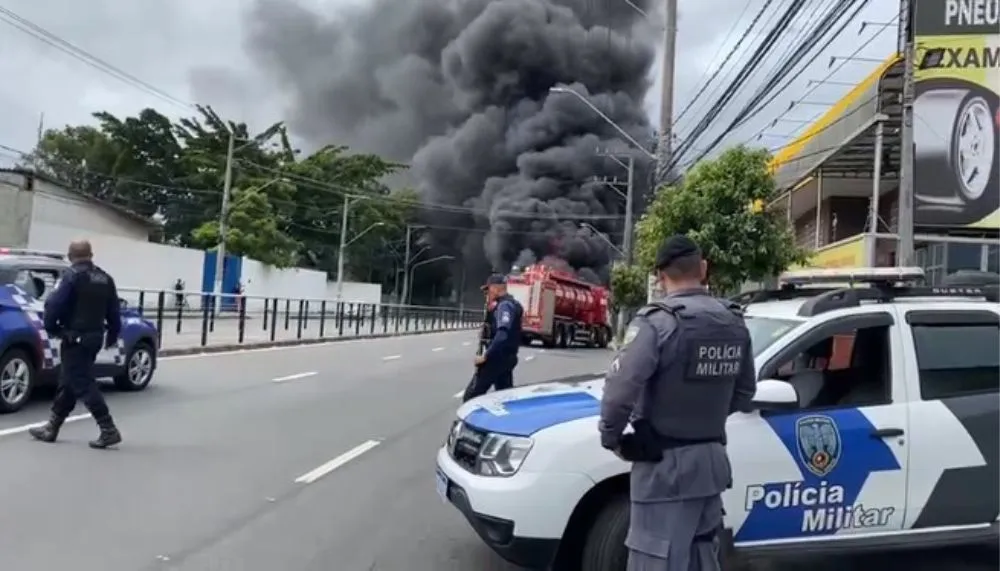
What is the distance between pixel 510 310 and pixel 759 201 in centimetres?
1054

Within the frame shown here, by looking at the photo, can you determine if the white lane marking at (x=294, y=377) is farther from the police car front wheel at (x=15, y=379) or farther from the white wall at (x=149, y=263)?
the white wall at (x=149, y=263)

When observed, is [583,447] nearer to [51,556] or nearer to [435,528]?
[435,528]

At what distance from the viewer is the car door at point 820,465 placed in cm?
423

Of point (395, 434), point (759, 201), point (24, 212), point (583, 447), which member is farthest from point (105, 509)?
point (24, 212)

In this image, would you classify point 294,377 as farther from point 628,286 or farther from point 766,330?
point 628,286

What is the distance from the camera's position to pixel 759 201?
17359 millimetres

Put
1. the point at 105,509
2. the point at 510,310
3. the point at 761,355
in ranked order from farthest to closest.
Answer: the point at 510,310 < the point at 105,509 < the point at 761,355

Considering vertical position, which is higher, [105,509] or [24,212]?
[24,212]

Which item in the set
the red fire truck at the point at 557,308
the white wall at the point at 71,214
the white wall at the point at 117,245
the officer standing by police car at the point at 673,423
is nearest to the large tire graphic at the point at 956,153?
the officer standing by police car at the point at 673,423

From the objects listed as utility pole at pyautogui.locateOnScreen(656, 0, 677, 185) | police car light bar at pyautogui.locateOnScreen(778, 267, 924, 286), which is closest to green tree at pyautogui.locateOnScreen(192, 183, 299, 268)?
utility pole at pyautogui.locateOnScreen(656, 0, 677, 185)

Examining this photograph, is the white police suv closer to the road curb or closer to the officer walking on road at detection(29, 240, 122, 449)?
the officer walking on road at detection(29, 240, 122, 449)

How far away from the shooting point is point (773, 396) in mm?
4117

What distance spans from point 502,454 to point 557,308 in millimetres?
30117

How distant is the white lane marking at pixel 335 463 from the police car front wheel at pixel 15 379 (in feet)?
11.5
